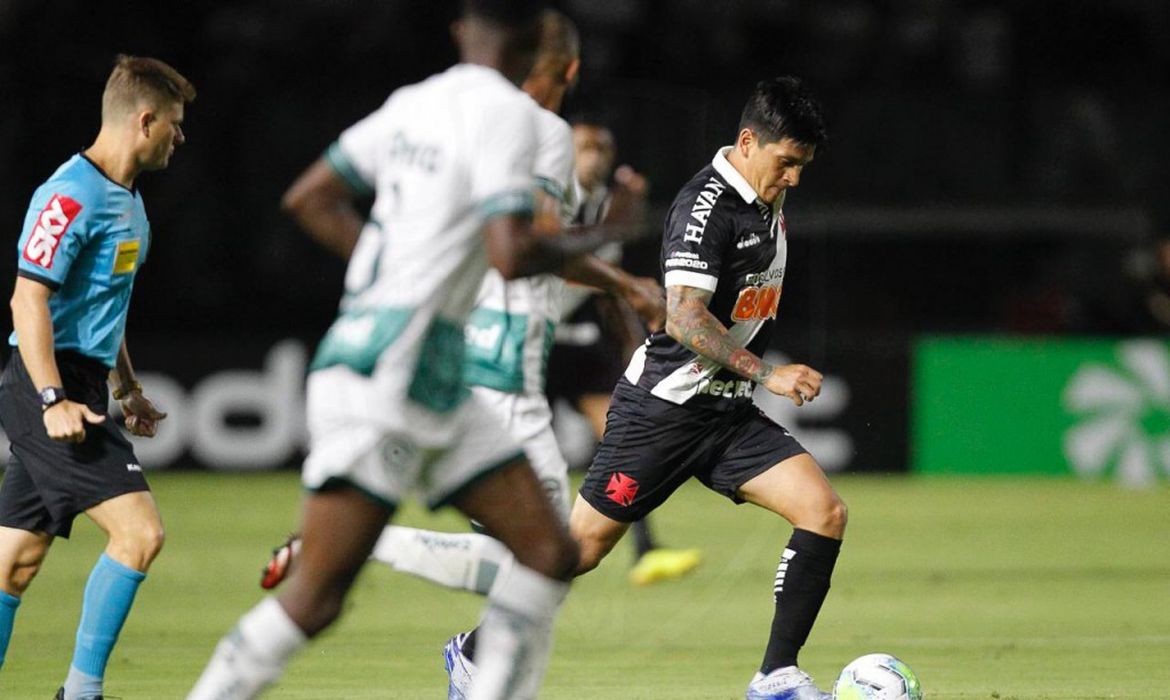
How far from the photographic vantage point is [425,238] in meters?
4.58

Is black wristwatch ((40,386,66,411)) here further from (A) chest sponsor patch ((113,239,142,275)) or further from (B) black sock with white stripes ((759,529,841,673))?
(B) black sock with white stripes ((759,529,841,673))

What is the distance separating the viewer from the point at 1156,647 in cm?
831

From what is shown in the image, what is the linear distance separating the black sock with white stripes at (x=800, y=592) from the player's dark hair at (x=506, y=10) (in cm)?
249

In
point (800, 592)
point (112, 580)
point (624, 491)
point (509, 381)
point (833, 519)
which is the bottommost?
point (112, 580)

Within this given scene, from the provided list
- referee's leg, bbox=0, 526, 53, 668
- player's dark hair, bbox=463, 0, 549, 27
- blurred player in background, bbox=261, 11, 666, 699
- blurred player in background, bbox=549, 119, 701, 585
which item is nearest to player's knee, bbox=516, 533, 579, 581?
player's dark hair, bbox=463, 0, 549, 27

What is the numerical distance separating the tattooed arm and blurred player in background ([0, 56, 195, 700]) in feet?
5.89

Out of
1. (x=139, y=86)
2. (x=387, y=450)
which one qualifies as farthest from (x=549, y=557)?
(x=139, y=86)

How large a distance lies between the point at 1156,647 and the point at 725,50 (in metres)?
12.0

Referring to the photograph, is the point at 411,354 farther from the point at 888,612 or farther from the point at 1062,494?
the point at 1062,494

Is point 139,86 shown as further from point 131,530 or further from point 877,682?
point 877,682

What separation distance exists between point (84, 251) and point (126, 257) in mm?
151

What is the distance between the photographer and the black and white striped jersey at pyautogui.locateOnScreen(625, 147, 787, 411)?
21.4 ft

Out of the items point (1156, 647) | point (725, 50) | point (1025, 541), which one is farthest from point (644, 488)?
point (725, 50)

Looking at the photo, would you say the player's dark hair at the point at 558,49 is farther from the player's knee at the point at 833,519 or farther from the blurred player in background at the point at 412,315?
the player's knee at the point at 833,519
